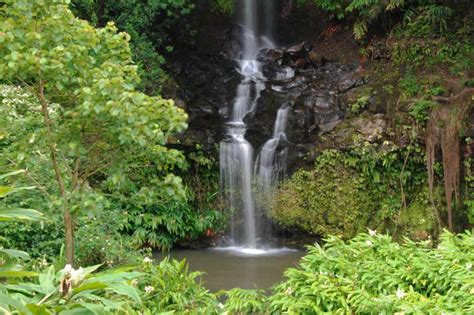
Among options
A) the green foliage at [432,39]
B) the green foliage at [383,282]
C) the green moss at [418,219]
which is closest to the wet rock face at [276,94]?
the green foliage at [432,39]

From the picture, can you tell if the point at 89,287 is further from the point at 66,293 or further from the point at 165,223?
the point at 165,223

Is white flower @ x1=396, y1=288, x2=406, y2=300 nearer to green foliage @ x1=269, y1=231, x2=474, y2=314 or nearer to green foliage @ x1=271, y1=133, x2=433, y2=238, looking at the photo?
green foliage @ x1=269, y1=231, x2=474, y2=314

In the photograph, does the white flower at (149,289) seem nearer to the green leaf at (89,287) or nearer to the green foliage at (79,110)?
the green foliage at (79,110)

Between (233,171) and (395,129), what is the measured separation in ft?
10.8

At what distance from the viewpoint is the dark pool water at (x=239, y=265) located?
8445mm

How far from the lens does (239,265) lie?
9453mm

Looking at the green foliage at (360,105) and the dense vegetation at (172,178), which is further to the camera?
the green foliage at (360,105)

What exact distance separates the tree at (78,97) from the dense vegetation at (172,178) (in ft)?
0.05

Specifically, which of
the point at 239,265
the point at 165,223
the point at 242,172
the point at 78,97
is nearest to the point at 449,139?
the point at 242,172

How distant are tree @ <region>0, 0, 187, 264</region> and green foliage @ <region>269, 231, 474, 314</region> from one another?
4.45 ft

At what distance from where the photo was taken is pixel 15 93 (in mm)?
7855

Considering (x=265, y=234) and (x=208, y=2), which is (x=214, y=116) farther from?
(x=208, y=2)

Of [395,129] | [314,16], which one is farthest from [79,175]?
[314,16]

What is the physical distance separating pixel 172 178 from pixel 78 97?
1.02 m
